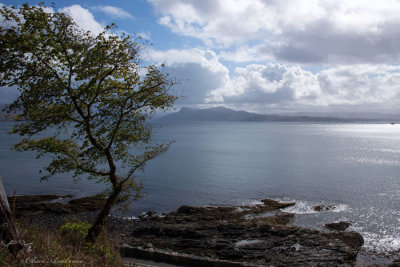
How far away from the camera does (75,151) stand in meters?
17.8

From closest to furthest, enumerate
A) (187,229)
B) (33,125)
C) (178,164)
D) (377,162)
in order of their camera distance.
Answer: (33,125), (187,229), (178,164), (377,162)

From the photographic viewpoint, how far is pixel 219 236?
27031 millimetres

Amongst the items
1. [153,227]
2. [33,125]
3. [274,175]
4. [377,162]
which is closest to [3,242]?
[33,125]

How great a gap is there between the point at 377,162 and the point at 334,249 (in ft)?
221

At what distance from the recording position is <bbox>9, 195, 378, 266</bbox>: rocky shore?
73.0 ft

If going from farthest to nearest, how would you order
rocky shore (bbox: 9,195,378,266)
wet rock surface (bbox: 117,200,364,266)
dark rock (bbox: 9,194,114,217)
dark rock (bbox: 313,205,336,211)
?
dark rock (bbox: 313,205,336,211), dark rock (bbox: 9,194,114,217), wet rock surface (bbox: 117,200,364,266), rocky shore (bbox: 9,195,378,266)

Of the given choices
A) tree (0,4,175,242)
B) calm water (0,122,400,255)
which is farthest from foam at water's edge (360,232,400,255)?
tree (0,4,175,242)

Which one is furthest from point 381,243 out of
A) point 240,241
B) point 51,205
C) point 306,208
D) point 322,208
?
point 51,205

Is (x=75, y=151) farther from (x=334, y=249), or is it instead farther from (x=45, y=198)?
(x=45, y=198)

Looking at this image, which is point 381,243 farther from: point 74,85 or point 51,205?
point 51,205

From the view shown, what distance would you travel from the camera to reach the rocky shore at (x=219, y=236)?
22250 millimetres

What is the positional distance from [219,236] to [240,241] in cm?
211

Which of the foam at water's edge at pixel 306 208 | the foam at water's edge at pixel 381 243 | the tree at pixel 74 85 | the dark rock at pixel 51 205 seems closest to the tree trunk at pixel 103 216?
the tree at pixel 74 85

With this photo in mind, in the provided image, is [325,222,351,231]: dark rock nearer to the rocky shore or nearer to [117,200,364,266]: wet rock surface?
the rocky shore
